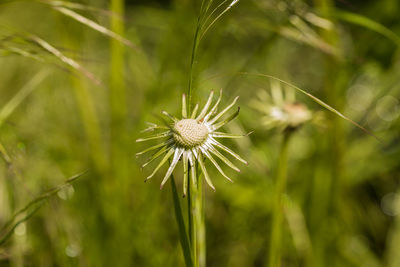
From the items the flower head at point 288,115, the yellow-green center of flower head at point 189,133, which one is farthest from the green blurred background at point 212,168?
the yellow-green center of flower head at point 189,133

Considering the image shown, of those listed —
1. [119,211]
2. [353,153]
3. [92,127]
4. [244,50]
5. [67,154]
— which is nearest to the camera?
[119,211]

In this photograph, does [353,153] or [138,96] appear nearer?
[353,153]

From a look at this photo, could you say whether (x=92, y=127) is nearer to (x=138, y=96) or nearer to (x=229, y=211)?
(x=229, y=211)

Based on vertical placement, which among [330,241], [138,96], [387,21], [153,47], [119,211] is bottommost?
[330,241]

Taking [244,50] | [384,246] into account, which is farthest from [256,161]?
[244,50]

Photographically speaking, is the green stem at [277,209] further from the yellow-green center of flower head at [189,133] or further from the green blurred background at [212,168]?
the yellow-green center of flower head at [189,133]

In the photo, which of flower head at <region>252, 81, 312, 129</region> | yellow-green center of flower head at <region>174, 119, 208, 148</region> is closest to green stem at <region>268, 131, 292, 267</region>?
flower head at <region>252, 81, 312, 129</region>
